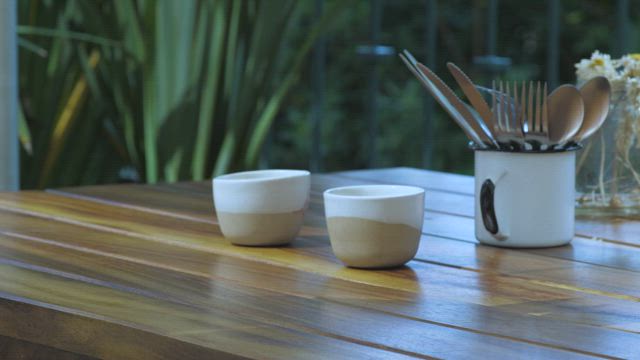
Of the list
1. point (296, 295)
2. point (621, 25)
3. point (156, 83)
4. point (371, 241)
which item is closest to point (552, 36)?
point (621, 25)

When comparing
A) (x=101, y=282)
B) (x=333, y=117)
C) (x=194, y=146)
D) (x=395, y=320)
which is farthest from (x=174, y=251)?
(x=333, y=117)

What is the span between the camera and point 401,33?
185 inches

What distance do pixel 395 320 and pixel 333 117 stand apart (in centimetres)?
377

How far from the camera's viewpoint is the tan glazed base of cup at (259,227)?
1067 mm

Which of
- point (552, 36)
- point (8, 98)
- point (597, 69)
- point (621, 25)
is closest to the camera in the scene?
point (597, 69)

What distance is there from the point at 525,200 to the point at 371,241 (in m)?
0.21

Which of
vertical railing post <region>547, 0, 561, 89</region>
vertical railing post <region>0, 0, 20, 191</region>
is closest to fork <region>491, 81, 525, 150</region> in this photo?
vertical railing post <region>0, 0, 20, 191</region>

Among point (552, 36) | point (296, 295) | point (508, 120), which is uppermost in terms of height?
point (552, 36)

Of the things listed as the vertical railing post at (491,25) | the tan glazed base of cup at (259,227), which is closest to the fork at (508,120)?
the tan glazed base of cup at (259,227)

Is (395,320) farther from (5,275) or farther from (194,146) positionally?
(194,146)

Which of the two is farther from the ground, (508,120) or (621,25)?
(621,25)

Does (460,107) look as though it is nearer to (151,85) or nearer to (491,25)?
(151,85)

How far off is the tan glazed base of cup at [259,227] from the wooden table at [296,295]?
0.05 feet

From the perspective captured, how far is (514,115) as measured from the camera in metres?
1.10
